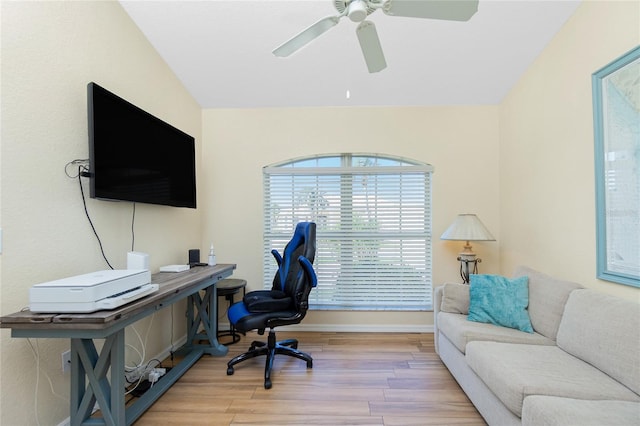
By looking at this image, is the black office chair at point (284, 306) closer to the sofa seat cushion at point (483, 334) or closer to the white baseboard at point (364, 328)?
the white baseboard at point (364, 328)

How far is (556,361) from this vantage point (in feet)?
5.66

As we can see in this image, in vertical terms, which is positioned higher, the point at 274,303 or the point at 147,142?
the point at 147,142

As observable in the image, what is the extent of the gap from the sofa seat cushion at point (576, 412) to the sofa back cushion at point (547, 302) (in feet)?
2.46

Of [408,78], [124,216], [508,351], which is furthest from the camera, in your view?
[408,78]

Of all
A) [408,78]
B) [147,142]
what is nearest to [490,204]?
[408,78]

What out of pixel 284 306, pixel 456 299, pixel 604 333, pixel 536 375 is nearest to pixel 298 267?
pixel 284 306

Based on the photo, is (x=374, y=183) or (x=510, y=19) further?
(x=374, y=183)

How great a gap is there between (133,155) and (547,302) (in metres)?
3.22

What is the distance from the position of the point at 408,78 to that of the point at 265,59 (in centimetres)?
145

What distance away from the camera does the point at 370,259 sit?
11.4 feet

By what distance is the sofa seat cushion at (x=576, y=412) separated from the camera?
47.4 inches

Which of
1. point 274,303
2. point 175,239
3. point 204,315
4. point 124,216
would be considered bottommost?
point 204,315

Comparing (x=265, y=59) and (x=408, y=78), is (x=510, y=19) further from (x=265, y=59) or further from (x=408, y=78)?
(x=265, y=59)

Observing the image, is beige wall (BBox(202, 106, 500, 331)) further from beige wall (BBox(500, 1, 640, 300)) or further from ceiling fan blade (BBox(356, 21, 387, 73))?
ceiling fan blade (BBox(356, 21, 387, 73))
